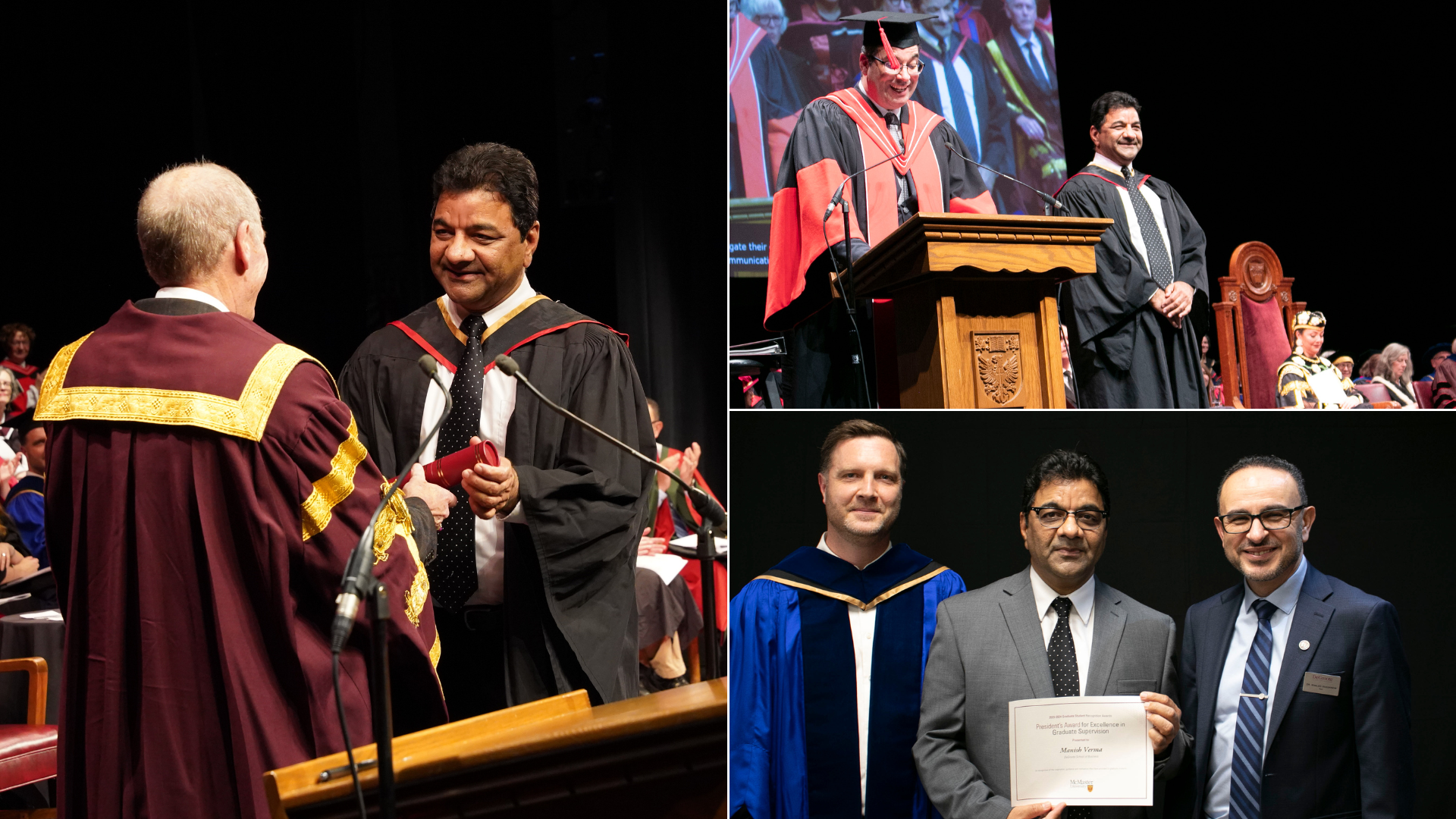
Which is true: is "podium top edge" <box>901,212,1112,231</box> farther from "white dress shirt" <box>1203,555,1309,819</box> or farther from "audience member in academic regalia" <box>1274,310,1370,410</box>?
"audience member in academic regalia" <box>1274,310,1370,410</box>

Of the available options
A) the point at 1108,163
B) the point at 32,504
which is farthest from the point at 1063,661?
the point at 32,504

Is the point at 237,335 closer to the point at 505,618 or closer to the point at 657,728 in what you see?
the point at 505,618

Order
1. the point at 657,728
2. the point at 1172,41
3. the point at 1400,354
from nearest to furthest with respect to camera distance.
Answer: the point at 657,728 < the point at 1172,41 < the point at 1400,354

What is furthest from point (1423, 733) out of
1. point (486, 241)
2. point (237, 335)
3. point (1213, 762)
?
point (237, 335)

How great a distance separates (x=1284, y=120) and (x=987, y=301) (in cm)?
142

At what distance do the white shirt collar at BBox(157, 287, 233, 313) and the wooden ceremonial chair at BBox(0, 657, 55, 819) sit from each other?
178cm

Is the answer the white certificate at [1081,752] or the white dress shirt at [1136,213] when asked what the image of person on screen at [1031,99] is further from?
the white certificate at [1081,752]

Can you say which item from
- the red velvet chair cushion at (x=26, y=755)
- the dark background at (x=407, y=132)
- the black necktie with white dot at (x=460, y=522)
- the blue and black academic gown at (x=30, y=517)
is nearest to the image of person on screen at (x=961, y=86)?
the dark background at (x=407, y=132)

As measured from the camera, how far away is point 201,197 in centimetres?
191

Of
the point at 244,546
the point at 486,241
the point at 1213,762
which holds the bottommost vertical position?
the point at 1213,762

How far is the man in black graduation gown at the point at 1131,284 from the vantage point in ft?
9.11

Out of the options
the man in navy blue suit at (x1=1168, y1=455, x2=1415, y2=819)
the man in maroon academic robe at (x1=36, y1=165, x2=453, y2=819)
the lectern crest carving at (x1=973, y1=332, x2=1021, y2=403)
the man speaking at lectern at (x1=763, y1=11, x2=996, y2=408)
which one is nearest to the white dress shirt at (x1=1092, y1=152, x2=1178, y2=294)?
the man speaking at lectern at (x1=763, y1=11, x2=996, y2=408)

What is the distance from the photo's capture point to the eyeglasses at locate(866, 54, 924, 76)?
103 inches

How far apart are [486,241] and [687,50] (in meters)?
1.06
